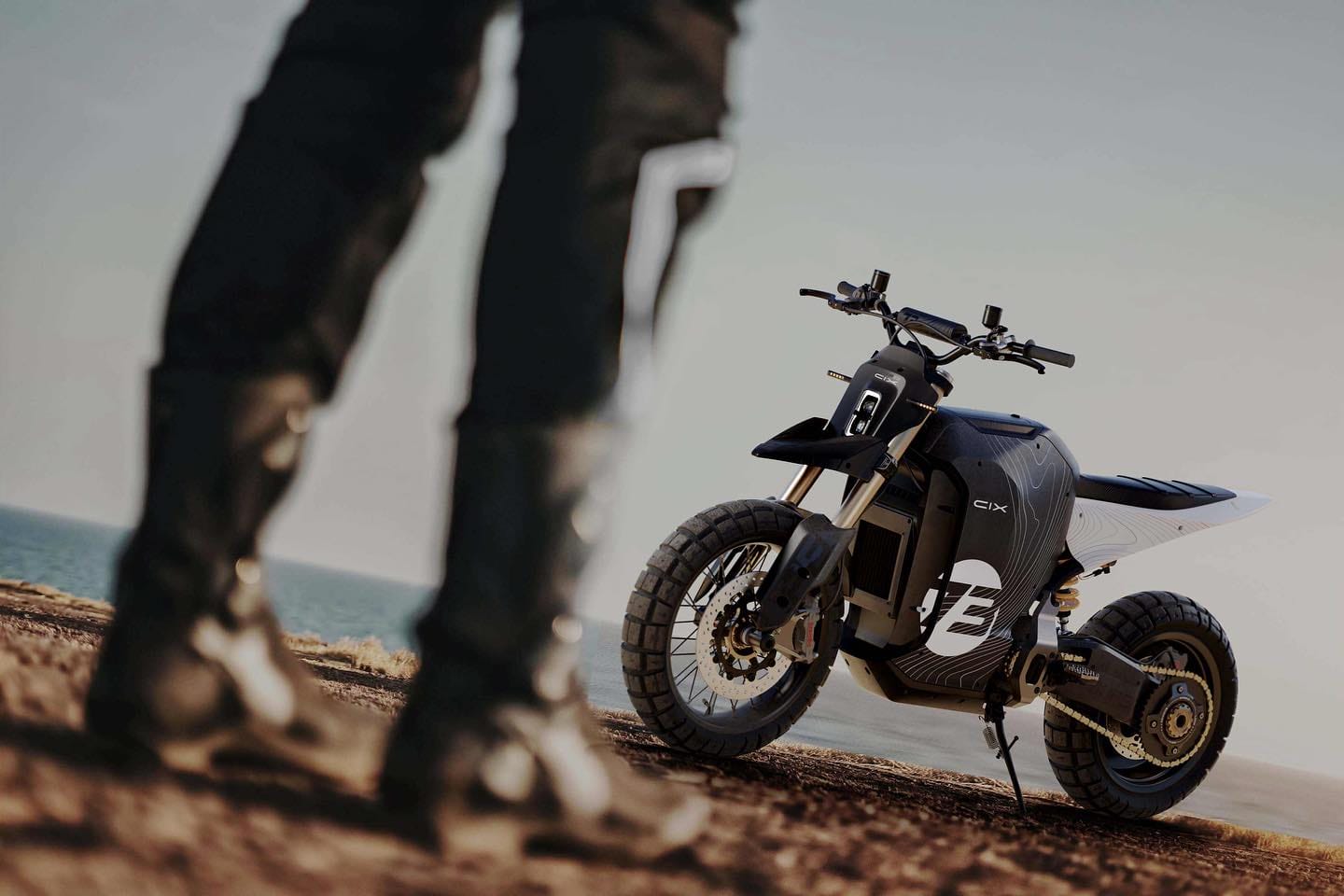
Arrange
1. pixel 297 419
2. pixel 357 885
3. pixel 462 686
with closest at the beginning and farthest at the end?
pixel 357 885 < pixel 462 686 < pixel 297 419

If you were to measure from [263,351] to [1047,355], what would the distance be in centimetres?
222

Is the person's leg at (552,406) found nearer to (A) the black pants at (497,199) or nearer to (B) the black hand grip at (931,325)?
(A) the black pants at (497,199)

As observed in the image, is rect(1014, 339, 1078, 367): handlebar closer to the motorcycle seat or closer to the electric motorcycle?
the electric motorcycle

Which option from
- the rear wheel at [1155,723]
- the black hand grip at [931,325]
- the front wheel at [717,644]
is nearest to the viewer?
the front wheel at [717,644]

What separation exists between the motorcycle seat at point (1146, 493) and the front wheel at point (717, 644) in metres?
0.94

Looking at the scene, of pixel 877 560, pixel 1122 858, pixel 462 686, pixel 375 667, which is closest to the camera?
pixel 462 686

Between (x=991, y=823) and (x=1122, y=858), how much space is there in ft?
1.06

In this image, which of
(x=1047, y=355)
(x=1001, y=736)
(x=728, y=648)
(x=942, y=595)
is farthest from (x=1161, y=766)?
(x=728, y=648)

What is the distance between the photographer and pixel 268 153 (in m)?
1.57

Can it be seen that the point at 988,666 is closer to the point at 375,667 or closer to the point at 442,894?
the point at 375,667

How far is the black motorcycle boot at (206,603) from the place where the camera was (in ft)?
4.79

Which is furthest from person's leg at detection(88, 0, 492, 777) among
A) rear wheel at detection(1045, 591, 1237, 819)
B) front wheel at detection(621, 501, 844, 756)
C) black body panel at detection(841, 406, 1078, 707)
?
rear wheel at detection(1045, 591, 1237, 819)

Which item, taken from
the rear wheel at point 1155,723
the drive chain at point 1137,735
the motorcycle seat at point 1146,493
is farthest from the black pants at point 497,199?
the rear wheel at point 1155,723

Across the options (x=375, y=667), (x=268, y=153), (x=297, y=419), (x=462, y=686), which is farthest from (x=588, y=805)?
(x=375, y=667)
